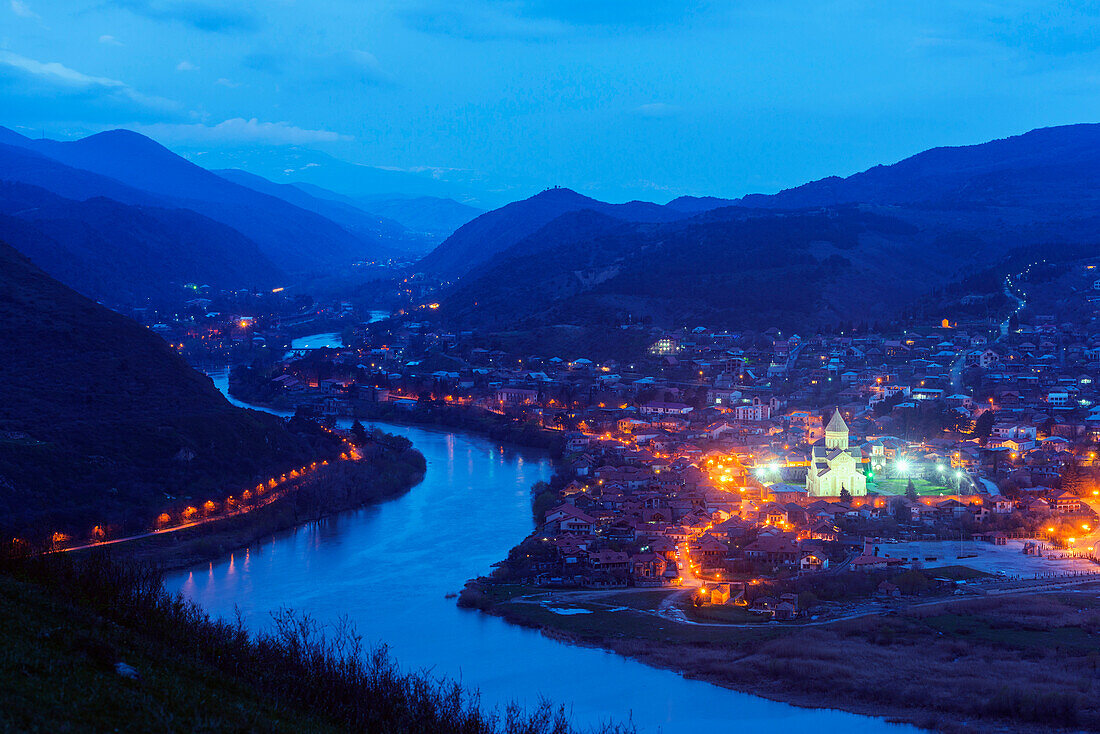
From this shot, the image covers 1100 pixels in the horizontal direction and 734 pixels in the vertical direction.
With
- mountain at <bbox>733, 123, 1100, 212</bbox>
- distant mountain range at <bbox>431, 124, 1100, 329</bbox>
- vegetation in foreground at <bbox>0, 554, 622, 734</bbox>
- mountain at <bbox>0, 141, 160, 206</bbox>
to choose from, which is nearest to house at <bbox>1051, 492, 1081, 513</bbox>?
vegetation in foreground at <bbox>0, 554, 622, 734</bbox>

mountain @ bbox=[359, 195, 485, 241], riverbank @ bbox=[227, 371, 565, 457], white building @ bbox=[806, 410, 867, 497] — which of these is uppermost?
mountain @ bbox=[359, 195, 485, 241]

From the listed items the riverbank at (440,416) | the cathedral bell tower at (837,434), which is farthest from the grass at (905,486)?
the riverbank at (440,416)

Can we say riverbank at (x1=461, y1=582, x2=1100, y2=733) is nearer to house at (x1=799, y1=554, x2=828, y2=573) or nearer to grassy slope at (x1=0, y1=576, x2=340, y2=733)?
house at (x1=799, y1=554, x2=828, y2=573)

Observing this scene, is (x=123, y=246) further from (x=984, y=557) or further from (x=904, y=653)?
(x=904, y=653)

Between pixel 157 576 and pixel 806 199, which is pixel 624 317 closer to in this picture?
pixel 157 576

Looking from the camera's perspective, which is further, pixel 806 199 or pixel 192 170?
pixel 192 170

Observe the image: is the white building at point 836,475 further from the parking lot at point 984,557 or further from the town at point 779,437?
the parking lot at point 984,557

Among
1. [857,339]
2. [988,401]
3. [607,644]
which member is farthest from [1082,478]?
[857,339]

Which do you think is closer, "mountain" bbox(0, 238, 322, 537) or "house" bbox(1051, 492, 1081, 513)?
"mountain" bbox(0, 238, 322, 537)

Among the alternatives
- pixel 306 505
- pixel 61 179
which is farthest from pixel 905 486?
pixel 61 179
